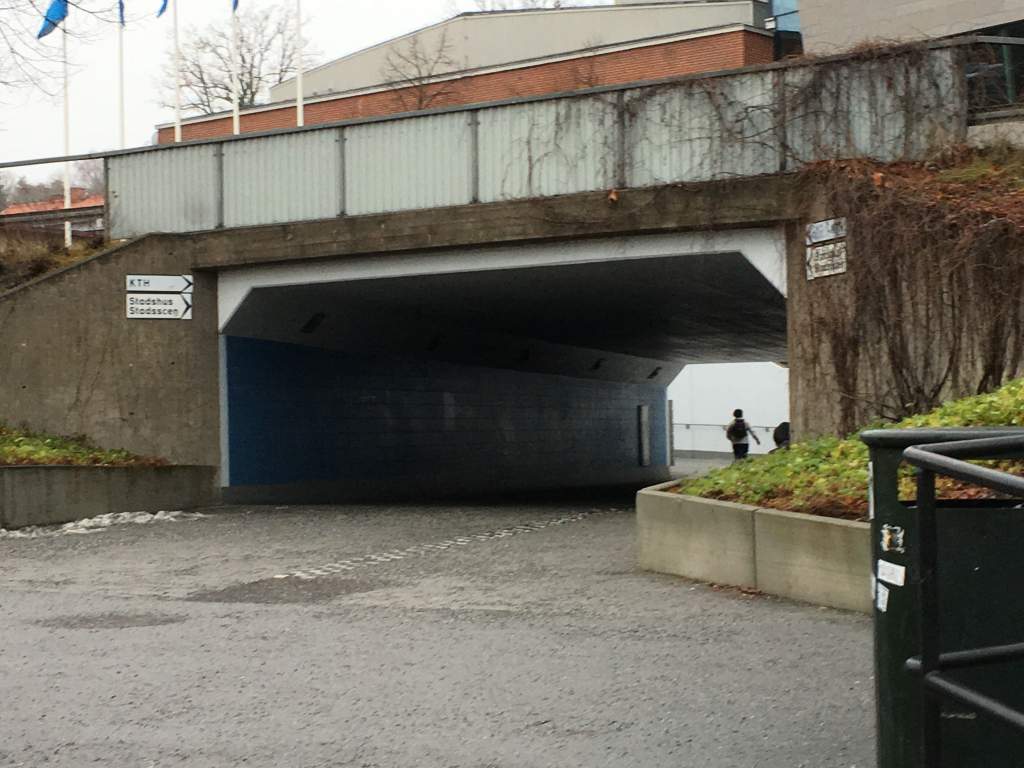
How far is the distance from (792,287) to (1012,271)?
9.79ft

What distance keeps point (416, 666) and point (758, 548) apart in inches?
140

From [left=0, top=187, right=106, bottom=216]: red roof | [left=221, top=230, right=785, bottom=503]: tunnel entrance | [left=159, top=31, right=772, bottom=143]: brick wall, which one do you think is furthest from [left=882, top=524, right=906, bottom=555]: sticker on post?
[left=159, top=31, right=772, bottom=143]: brick wall

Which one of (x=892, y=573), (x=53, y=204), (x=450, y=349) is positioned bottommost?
(x=892, y=573)

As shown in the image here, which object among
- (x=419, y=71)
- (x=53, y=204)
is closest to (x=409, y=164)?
(x=53, y=204)

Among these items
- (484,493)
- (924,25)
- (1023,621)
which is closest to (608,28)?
(924,25)

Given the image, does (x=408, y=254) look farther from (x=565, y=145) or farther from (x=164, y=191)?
(x=164, y=191)

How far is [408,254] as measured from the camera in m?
18.0

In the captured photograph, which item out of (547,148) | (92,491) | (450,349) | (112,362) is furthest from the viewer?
(450,349)

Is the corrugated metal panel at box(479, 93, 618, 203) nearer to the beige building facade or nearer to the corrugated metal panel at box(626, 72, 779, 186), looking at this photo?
the corrugated metal panel at box(626, 72, 779, 186)

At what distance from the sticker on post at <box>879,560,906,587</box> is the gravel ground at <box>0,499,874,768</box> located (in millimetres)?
1705

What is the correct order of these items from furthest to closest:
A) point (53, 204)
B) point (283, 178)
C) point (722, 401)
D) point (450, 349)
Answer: point (722, 401) → point (53, 204) → point (450, 349) → point (283, 178)

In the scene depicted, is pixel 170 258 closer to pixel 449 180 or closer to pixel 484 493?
pixel 449 180

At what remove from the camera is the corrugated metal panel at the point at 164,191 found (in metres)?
19.4

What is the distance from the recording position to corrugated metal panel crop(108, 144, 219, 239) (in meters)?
19.4
